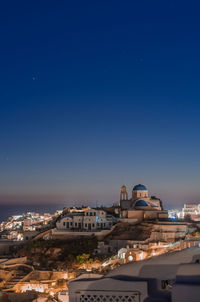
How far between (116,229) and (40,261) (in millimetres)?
7059

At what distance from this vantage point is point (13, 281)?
2058 centimetres

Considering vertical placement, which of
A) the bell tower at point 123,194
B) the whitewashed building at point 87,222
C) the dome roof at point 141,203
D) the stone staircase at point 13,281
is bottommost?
the stone staircase at point 13,281

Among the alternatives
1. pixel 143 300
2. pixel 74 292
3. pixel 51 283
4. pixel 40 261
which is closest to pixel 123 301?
pixel 143 300

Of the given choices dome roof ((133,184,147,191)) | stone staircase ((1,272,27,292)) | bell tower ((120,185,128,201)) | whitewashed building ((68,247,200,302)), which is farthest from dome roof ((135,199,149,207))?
whitewashed building ((68,247,200,302))

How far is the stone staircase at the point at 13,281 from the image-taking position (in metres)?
19.3

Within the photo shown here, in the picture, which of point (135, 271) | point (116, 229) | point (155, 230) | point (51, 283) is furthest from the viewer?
point (116, 229)

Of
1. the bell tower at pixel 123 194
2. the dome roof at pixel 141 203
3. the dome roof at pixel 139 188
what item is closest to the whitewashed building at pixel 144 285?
the dome roof at pixel 141 203

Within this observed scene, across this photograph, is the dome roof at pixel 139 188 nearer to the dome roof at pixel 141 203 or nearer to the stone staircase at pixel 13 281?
the dome roof at pixel 141 203

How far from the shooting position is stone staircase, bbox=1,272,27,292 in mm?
19298

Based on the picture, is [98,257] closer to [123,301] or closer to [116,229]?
[116,229]

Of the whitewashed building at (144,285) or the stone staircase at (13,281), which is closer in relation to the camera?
the whitewashed building at (144,285)

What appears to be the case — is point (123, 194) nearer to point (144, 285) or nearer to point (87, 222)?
point (87, 222)

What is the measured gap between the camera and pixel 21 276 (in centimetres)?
2145

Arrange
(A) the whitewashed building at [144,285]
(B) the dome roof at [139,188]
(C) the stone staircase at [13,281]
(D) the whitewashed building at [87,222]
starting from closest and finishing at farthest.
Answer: (A) the whitewashed building at [144,285], (C) the stone staircase at [13,281], (D) the whitewashed building at [87,222], (B) the dome roof at [139,188]
